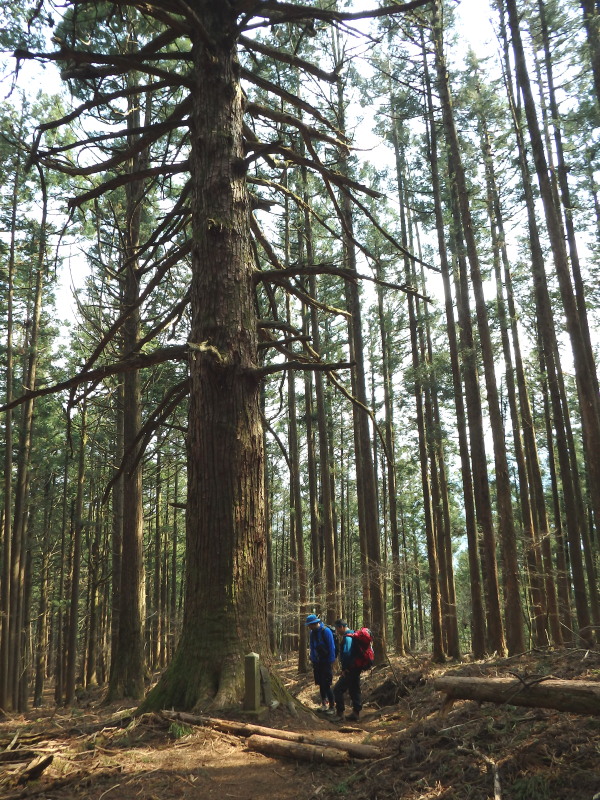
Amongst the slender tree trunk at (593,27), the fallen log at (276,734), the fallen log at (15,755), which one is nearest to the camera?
the fallen log at (15,755)

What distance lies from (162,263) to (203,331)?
1.20 m

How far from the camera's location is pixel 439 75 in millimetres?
14734

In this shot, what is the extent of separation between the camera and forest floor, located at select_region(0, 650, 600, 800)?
10.4ft

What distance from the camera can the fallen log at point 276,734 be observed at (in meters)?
4.02

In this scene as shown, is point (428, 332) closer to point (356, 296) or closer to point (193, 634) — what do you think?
point (356, 296)

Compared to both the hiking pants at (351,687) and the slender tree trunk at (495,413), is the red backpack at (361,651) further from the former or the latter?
the slender tree trunk at (495,413)

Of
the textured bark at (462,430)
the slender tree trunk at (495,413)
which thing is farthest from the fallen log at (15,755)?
the textured bark at (462,430)

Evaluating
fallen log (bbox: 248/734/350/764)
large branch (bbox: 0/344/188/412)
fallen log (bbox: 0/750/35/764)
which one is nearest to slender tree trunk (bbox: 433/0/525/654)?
fallen log (bbox: 248/734/350/764)

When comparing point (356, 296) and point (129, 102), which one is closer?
point (129, 102)

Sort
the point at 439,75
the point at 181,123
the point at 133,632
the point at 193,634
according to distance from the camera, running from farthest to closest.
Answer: the point at 439,75
the point at 133,632
the point at 181,123
the point at 193,634

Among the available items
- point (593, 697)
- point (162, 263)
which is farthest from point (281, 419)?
point (593, 697)

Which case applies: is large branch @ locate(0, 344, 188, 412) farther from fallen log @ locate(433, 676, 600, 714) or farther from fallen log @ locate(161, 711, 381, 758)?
fallen log @ locate(433, 676, 600, 714)

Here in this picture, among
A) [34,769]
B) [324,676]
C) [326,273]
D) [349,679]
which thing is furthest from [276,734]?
[324,676]

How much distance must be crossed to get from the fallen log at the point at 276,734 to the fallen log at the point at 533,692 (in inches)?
31.4
